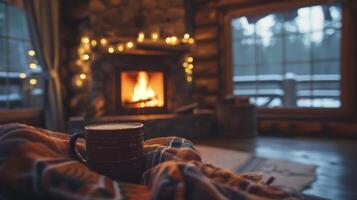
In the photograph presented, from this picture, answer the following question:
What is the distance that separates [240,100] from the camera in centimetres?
415

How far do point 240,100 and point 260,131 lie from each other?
2.12 ft

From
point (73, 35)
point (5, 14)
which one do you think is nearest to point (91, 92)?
point (73, 35)

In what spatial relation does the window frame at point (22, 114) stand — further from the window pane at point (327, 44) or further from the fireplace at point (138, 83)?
the window pane at point (327, 44)

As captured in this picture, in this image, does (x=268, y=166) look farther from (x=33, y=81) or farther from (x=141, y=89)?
(x=33, y=81)

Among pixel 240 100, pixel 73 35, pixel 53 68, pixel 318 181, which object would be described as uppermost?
pixel 73 35

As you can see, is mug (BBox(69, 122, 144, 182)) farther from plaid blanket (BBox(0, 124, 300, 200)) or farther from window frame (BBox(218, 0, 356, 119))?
window frame (BBox(218, 0, 356, 119))

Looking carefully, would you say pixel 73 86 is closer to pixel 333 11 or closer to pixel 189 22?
pixel 189 22

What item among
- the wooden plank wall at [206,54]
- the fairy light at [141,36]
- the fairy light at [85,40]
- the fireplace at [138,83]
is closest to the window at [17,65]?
the fairy light at [85,40]

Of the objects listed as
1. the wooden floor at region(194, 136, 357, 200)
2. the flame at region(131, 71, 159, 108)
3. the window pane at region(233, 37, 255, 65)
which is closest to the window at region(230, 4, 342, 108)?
the window pane at region(233, 37, 255, 65)

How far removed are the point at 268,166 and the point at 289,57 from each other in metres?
2.24

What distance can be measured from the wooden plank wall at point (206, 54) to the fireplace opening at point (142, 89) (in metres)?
0.87

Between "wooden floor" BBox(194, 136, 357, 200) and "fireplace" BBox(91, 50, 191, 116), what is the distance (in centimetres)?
76

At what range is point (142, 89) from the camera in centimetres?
416

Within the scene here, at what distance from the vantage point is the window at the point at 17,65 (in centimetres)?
380
